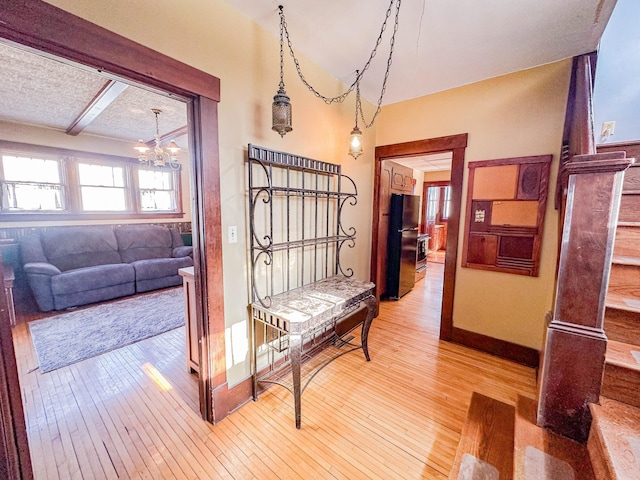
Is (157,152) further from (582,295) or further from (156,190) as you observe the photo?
(582,295)

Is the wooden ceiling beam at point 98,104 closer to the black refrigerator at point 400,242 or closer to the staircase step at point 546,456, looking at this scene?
the black refrigerator at point 400,242

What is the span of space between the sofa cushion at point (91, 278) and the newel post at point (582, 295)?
193 inches

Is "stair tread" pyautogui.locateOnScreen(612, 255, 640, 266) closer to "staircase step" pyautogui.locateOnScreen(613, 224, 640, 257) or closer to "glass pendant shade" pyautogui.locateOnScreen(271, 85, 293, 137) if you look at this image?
"staircase step" pyautogui.locateOnScreen(613, 224, 640, 257)

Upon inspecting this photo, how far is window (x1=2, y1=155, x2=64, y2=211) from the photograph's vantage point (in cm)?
378

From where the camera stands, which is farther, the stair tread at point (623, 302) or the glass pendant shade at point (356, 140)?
the glass pendant shade at point (356, 140)

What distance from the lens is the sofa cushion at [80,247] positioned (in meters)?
3.80

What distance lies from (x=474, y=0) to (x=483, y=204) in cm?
159

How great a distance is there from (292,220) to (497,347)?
2331 mm

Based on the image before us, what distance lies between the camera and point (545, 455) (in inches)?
41.6

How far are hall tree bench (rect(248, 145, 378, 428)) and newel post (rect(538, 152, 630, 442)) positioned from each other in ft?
3.98

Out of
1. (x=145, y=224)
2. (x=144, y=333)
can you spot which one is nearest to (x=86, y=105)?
(x=145, y=224)

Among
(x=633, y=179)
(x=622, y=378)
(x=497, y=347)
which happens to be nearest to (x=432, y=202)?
(x=497, y=347)

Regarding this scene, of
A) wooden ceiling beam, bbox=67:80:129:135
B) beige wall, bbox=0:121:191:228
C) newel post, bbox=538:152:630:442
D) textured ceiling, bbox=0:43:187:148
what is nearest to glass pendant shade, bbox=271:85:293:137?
textured ceiling, bbox=0:43:187:148

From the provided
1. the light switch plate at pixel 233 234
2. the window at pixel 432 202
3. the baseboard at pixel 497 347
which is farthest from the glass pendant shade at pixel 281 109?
the window at pixel 432 202
